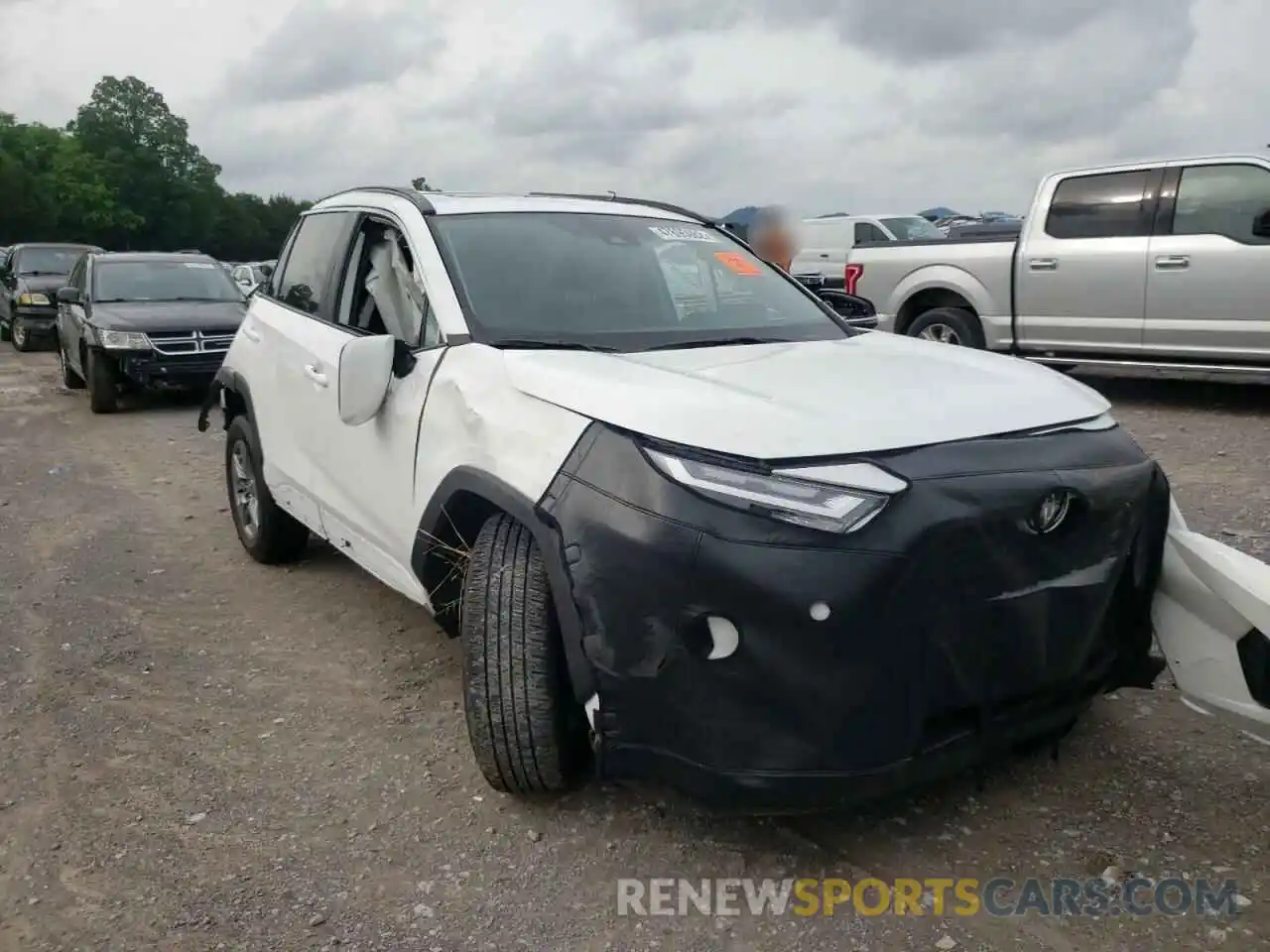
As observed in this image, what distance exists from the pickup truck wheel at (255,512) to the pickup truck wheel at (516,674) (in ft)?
7.67

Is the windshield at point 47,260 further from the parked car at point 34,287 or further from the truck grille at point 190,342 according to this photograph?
the truck grille at point 190,342

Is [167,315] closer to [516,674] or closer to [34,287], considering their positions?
[34,287]

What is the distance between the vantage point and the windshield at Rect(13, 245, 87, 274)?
61.8 feet

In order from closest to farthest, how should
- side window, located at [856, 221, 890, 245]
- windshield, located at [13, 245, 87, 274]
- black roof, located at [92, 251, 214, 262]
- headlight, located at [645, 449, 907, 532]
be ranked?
1. headlight, located at [645, 449, 907, 532]
2. black roof, located at [92, 251, 214, 262]
3. side window, located at [856, 221, 890, 245]
4. windshield, located at [13, 245, 87, 274]

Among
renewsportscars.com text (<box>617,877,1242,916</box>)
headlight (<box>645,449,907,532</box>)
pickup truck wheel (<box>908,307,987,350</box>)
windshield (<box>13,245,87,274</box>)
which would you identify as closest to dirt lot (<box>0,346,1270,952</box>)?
renewsportscars.com text (<box>617,877,1242,916</box>)

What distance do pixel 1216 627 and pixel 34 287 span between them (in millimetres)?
19091

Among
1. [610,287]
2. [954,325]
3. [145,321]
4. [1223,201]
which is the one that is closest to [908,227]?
[954,325]

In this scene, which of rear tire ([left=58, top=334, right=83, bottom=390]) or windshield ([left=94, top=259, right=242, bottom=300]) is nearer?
windshield ([left=94, top=259, right=242, bottom=300])

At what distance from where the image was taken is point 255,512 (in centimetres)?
543

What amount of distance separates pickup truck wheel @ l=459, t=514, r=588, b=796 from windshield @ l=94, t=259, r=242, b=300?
10.2 meters

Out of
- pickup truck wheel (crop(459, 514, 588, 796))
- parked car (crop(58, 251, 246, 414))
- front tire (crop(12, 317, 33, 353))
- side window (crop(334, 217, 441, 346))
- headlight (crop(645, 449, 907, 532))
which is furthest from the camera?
front tire (crop(12, 317, 33, 353))

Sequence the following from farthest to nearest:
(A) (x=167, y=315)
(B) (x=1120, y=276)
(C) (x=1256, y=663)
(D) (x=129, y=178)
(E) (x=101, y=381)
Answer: (D) (x=129, y=178)
(A) (x=167, y=315)
(E) (x=101, y=381)
(B) (x=1120, y=276)
(C) (x=1256, y=663)

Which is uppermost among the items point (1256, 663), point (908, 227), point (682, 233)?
point (908, 227)

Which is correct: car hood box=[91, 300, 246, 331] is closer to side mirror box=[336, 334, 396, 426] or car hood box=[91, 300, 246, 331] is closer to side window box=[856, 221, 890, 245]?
side mirror box=[336, 334, 396, 426]
